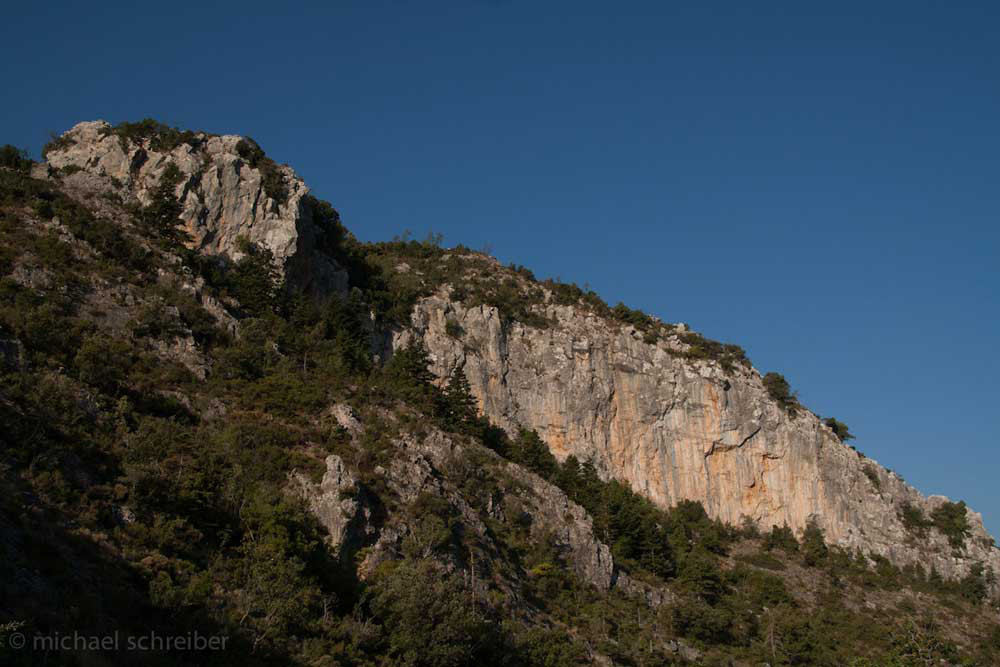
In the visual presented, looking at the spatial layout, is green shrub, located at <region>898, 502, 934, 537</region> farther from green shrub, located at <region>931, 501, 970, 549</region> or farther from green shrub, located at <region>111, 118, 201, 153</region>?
green shrub, located at <region>111, 118, 201, 153</region>

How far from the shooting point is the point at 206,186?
2391 inches

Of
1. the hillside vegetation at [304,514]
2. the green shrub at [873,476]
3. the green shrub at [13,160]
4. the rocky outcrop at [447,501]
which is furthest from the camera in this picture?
the green shrub at [873,476]

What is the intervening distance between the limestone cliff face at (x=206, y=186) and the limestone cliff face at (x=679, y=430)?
17191mm

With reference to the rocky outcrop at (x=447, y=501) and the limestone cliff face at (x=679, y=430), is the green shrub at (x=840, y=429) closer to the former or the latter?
the limestone cliff face at (x=679, y=430)

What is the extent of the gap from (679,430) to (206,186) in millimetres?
50806

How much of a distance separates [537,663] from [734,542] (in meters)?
44.0

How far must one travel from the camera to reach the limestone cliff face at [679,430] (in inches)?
3014

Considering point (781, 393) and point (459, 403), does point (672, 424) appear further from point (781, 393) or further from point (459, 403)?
point (459, 403)

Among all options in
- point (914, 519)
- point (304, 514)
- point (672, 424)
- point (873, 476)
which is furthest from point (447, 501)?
point (914, 519)

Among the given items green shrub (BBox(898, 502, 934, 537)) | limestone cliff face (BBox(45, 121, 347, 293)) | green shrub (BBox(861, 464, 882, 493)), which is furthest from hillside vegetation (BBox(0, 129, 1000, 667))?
green shrub (BBox(861, 464, 882, 493))

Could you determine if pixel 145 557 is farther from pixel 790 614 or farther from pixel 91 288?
pixel 790 614

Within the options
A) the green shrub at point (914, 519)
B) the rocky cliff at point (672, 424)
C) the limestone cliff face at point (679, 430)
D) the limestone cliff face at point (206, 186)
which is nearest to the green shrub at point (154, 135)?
the limestone cliff face at point (206, 186)

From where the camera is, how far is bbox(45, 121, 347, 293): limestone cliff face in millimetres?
59375

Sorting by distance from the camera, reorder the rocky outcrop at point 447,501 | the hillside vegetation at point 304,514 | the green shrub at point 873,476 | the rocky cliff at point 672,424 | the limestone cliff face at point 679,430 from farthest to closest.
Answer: the green shrub at point 873,476 → the limestone cliff face at point 679,430 → the rocky cliff at point 672,424 → the rocky outcrop at point 447,501 → the hillside vegetation at point 304,514
